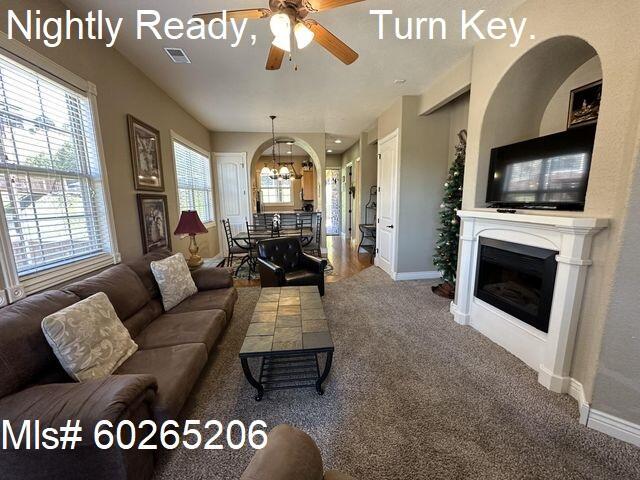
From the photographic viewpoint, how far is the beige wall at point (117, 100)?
6.34 feet

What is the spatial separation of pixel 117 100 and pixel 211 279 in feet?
6.82

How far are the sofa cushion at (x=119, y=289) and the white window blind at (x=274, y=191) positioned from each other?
25.0ft

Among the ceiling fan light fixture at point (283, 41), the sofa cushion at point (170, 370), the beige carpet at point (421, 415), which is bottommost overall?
the beige carpet at point (421, 415)

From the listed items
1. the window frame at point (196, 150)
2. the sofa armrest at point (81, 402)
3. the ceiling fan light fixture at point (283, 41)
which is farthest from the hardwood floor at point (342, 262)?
the ceiling fan light fixture at point (283, 41)

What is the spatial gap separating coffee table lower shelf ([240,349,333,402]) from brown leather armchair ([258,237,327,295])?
1.09m

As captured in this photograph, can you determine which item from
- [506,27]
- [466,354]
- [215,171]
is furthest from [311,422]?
[215,171]

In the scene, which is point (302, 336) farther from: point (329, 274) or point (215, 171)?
point (215, 171)

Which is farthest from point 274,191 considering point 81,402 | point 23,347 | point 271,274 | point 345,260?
point 81,402

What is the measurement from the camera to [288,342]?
1.72m

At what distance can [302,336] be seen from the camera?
1.78m

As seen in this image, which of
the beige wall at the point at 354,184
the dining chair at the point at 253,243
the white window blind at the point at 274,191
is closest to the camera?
the dining chair at the point at 253,243

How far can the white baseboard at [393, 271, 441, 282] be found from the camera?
4.20 meters

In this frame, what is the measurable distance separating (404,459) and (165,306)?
2207 mm

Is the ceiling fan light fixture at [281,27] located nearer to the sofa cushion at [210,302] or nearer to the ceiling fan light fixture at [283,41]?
the ceiling fan light fixture at [283,41]
